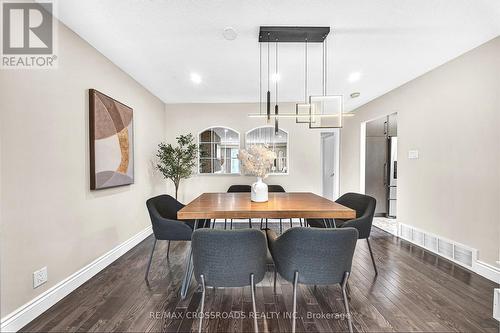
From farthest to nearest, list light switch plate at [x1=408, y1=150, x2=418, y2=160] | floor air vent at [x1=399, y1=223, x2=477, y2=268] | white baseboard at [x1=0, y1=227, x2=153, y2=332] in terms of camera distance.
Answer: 1. light switch plate at [x1=408, y1=150, x2=418, y2=160]
2. floor air vent at [x1=399, y1=223, x2=477, y2=268]
3. white baseboard at [x1=0, y1=227, x2=153, y2=332]

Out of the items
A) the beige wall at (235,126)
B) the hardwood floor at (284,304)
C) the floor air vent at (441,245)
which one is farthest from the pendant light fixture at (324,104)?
the floor air vent at (441,245)

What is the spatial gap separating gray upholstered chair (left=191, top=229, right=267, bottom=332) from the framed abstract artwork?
172 cm

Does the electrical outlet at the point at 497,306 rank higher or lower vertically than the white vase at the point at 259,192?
lower

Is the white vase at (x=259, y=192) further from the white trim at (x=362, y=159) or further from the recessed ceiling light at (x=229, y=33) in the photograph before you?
the white trim at (x=362, y=159)

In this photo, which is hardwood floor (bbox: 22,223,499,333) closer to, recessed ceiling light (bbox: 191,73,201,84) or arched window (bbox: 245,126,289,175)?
arched window (bbox: 245,126,289,175)

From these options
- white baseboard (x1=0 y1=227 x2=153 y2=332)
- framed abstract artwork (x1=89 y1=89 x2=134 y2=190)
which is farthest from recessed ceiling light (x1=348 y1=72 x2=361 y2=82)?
white baseboard (x1=0 y1=227 x2=153 y2=332)

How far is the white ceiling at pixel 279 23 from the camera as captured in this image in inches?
74.7

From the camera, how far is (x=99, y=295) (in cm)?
208

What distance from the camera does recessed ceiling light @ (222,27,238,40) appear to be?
218 centimetres

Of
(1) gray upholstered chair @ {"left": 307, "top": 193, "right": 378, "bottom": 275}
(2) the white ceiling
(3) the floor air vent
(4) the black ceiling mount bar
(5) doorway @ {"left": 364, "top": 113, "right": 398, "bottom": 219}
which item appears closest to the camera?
(2) the white ceiling

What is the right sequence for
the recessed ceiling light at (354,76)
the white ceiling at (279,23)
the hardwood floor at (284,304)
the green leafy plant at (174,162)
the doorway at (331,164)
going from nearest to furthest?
the hardwood floor at (284,304) → the white ceiling at (279,23) → the recessed ceiling light at (354,76) → the green leafy plant at (174,162) → the doorway at (331,164)

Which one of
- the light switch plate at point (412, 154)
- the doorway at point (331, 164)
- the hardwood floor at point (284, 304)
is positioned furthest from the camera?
the doorway at point (331, 164)

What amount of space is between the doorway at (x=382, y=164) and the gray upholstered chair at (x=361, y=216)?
2437mm

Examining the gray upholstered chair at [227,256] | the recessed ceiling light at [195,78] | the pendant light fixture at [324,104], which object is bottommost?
the gray upholstered chair at [227,256]
